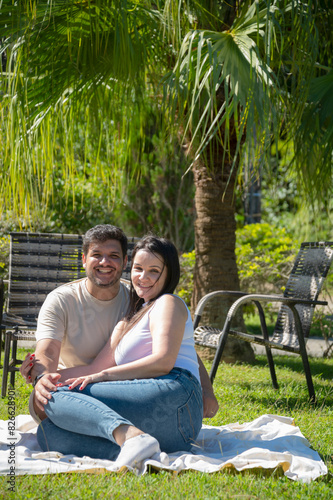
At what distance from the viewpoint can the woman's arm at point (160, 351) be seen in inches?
108

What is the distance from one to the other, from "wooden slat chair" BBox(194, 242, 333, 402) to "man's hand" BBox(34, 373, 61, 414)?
1.55m

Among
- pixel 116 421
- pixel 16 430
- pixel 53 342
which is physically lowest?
pixel 16 430

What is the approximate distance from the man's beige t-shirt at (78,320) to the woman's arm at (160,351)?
360 mm

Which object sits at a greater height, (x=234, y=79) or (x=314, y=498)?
(x=234, y=79)

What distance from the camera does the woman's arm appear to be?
2732 mm

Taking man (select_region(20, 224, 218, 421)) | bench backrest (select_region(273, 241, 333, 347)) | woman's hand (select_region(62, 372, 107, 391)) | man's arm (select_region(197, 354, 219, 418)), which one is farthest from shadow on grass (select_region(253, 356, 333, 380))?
woman's hand (select_region(62, 372, 107, 391))

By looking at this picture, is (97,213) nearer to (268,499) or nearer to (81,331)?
(81,331)

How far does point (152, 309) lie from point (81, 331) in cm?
47

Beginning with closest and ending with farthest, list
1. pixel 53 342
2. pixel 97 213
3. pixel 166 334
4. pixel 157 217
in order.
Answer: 1. pixel 166 334
2. pixel 53 342
3. pixel 97 213
4. pixel 157 217

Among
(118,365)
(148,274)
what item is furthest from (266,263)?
(118,365)

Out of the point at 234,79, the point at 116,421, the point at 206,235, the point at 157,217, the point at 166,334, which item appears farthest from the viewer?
the point at 157,217

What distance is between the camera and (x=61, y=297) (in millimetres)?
3148

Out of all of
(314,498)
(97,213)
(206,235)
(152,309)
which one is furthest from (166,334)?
(97,213)

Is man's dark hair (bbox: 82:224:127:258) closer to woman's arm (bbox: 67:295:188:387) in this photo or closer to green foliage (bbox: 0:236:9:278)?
woman's arm (bbox: 67:295:188:387)
